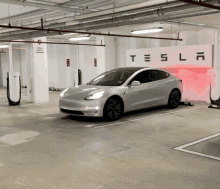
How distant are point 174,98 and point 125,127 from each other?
10.2 ft

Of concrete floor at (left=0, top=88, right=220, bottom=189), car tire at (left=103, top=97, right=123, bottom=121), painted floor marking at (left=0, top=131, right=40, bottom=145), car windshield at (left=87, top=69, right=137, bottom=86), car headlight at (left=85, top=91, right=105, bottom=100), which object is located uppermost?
car windshield at (left=87, top=69, right=137, bottom=86)

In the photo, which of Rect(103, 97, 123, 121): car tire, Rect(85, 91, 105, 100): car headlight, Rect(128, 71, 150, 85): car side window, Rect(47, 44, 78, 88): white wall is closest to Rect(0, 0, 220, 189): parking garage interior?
Rect(103, 97, 123, 121): car tire

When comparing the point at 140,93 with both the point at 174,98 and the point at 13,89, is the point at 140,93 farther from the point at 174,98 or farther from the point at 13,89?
the point at 13,89

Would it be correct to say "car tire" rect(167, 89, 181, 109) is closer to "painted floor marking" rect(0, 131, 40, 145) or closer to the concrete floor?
the concrete floor

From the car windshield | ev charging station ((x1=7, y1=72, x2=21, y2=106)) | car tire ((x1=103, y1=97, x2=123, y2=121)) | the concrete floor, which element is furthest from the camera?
ev charging station ((x1=7, y1=72, x2=21, y2=106))

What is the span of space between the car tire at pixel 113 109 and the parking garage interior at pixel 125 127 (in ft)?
0.73

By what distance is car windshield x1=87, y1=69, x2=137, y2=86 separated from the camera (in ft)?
25.2

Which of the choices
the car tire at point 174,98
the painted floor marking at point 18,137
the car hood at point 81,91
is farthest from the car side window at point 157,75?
the painted floor marking at point 18,137

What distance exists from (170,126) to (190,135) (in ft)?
2.86

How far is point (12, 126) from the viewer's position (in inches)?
265

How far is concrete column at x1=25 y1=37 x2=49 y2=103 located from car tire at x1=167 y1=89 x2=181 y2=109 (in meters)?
5.63

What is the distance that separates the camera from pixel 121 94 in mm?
7223

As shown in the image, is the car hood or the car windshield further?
the car windshield

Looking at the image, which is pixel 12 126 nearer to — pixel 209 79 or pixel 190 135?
pixel 190 135
